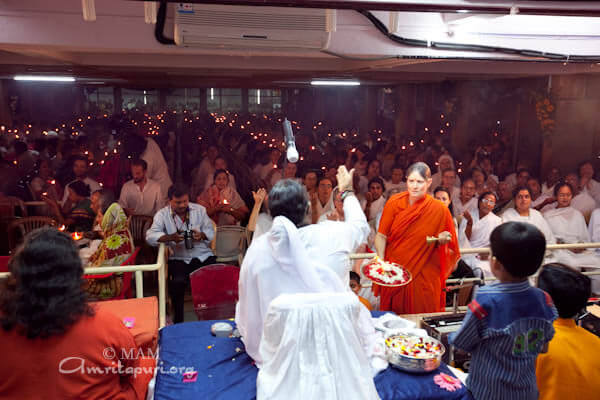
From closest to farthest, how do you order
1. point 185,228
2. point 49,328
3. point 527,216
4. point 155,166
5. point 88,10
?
point 49,328 < point 88,10 < point 185,228 < point 527,216 < point 155,166

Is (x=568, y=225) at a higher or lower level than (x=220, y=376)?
higher

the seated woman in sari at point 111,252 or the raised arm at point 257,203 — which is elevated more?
the raised arm at point 257,203

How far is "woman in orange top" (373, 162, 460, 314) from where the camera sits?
4340 millimetres


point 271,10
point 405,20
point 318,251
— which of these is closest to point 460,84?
point 405,20

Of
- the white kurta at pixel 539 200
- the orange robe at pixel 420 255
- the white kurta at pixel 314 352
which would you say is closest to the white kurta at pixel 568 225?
the white kurta at pixel 539 200

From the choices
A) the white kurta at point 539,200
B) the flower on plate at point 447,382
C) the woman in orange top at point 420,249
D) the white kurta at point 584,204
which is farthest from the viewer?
the white kurta at point 539,200

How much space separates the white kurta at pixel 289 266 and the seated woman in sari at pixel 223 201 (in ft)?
12.0

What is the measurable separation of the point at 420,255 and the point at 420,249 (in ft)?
0.18

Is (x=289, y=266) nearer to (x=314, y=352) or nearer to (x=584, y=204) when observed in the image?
(x=314, y=352)

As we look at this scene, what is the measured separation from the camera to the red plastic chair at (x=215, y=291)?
4086 mm

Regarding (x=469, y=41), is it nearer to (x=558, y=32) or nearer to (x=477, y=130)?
(x=558, y=32)

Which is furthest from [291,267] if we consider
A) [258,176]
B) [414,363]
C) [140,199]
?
[258,176]

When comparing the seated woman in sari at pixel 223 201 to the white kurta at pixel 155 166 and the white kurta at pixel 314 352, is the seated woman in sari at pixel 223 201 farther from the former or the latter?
the white kurta at pixel 314 352

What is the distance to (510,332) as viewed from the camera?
2.23 m
